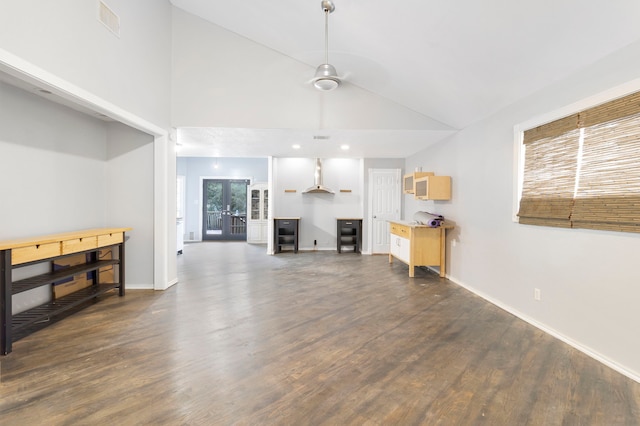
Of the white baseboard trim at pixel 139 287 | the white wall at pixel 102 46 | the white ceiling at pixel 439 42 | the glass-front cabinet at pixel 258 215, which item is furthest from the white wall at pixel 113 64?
the glass-front cabinet at pixel 258 215

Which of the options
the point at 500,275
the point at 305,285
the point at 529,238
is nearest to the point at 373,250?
the point at 305,285

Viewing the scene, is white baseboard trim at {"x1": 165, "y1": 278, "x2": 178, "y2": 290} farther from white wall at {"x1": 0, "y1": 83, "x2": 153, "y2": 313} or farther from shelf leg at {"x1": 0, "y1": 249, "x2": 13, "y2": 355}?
shelf leg at {"x1": 0, "y1": 249, "x2": 13, "y2": 355}

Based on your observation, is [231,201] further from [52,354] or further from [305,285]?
[52,354]

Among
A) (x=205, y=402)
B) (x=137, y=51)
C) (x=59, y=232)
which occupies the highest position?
(x=137, y=51)

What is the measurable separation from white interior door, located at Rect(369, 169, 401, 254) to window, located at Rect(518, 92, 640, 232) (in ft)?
14.2

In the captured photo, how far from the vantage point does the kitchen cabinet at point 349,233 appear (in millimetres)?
7562

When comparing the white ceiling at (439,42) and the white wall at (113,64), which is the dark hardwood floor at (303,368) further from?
the white ceiling at (439,42)

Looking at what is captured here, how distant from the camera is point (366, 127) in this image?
4.59 metres

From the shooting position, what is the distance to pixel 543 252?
2.97m

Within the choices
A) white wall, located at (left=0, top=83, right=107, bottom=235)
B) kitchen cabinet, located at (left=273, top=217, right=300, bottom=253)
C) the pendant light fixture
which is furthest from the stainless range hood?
white wall, located at (left=0, top=83, right=107, bottom=235)

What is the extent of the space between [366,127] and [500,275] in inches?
107

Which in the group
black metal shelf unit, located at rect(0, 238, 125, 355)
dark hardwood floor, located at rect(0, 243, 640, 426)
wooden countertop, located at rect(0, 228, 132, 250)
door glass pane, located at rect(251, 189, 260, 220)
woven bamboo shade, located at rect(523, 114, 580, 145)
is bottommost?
dark hardwood floor, located at rect(0, 243, 640, 426)

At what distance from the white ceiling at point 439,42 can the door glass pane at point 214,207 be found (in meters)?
4.81

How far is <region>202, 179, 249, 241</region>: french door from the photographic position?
9781 mm
